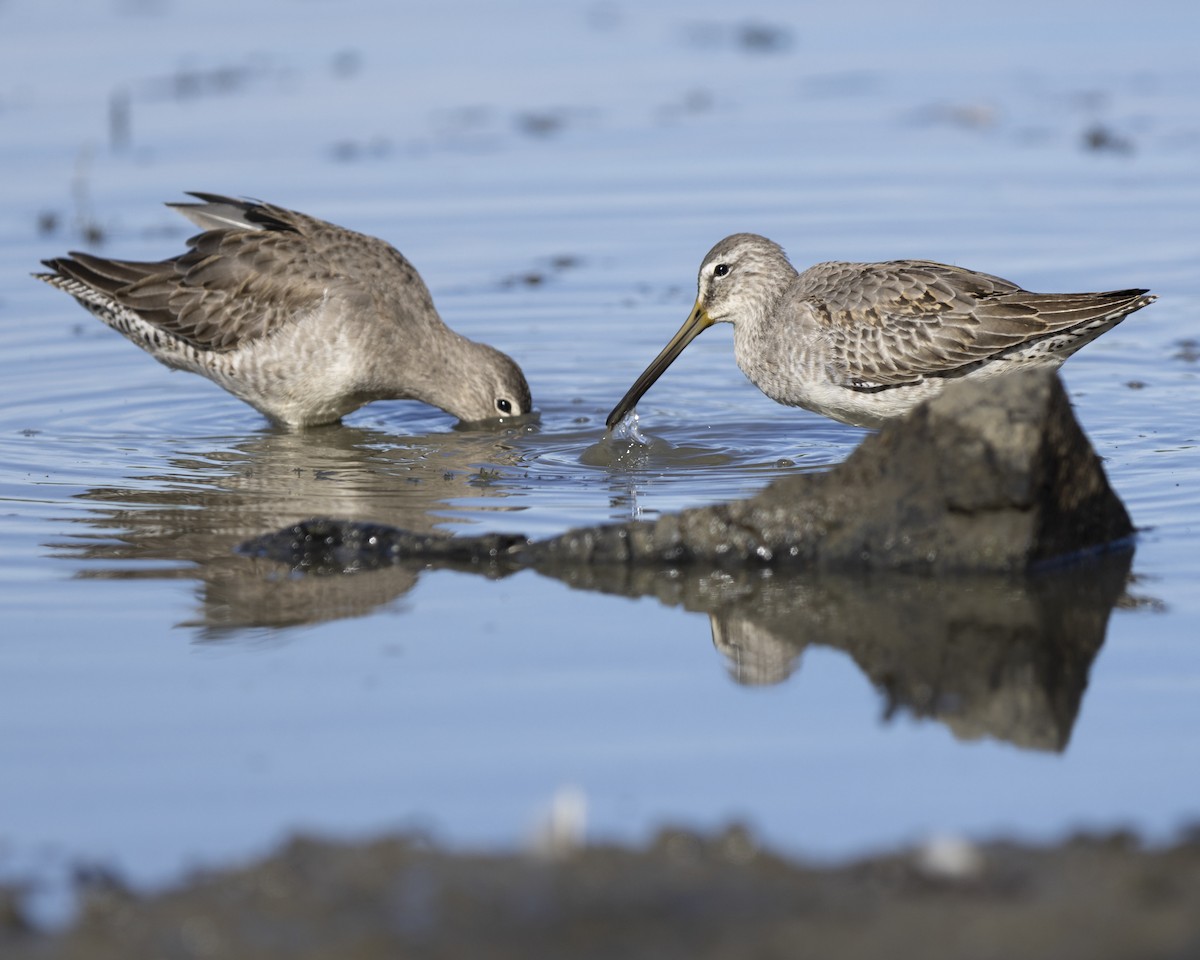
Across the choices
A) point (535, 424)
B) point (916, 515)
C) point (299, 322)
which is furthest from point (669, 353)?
point (916, 515)

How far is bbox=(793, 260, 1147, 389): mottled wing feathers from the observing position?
722 centimetres

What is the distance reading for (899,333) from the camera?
748 cm

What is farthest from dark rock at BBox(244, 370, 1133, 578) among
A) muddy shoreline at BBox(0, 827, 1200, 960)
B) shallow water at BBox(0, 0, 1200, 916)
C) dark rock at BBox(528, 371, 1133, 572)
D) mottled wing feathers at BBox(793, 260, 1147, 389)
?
muddy shoreline at BBox(0, 827, 1200, 960)

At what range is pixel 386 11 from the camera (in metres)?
16.5

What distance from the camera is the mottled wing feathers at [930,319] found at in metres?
7.22

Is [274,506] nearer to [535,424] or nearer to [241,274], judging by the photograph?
[535,424]

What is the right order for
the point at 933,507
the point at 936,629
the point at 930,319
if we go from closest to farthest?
the point at 936,629 → the point at 933,507 → the point at 930,319

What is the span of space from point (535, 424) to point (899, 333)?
1819 millimetres

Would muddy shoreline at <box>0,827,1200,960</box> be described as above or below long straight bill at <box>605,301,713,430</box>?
below

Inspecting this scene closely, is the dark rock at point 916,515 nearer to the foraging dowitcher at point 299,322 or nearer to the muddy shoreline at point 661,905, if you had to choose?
the muddy shoreline at point 661,905

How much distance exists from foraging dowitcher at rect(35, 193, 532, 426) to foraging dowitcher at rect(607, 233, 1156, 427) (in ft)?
3.35

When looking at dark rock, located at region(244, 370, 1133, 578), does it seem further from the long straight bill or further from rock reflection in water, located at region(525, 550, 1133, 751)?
the long straight bill

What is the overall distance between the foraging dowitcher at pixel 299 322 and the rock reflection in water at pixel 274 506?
0.75 feet

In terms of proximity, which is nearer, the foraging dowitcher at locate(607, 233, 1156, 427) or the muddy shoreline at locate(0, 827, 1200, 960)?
the muddy shoreline at locate(0, 827, 1200, 960)
